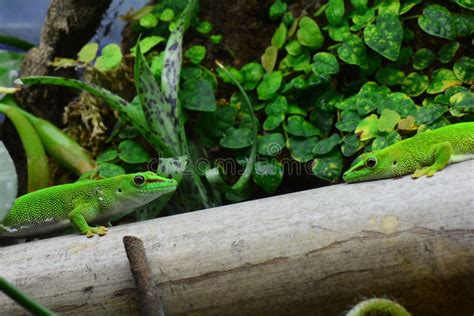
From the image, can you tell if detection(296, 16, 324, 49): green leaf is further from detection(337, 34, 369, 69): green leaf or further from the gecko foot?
the gecko foot

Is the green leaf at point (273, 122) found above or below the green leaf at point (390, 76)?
below

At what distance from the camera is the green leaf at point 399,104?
11.2 feet

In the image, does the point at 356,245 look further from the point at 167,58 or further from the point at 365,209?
the point at 167,58

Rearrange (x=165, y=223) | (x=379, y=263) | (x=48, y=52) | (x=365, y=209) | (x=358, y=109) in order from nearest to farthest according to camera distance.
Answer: (x=379, y=263), (x=365, y=209), (x=165, y=223), (x=358, y=109), (x=48, y=52)

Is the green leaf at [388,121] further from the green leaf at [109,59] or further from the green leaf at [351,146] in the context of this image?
the green leaf at [109,59]

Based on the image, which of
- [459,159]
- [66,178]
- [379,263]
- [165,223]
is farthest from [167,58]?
[379,263]

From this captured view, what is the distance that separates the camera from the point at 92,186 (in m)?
2.95

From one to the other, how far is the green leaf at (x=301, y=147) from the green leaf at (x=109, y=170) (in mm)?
1014

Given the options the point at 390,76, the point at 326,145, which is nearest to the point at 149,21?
the point at 326,145

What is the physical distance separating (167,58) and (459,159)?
5.99 feet

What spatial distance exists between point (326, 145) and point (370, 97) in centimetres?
37

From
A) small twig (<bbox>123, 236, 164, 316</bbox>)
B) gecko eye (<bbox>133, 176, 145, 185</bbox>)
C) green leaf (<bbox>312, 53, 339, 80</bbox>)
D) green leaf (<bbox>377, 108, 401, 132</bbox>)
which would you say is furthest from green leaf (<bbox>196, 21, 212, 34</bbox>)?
small twig (<bbox>123, 236, 164, 316</bbox>)

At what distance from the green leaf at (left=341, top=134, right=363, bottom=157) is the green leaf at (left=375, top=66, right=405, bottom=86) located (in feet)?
1.33

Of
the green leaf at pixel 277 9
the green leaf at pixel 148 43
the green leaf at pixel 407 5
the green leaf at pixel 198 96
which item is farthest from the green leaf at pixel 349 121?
the green leaf at pixel 148 43
